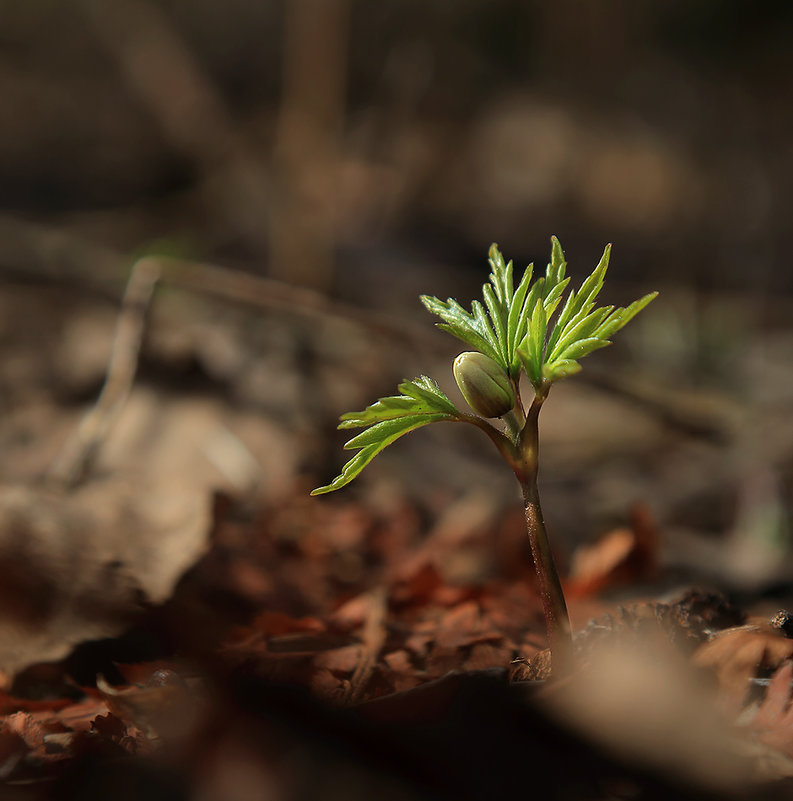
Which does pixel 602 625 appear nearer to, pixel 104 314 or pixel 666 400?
pixel 666 400

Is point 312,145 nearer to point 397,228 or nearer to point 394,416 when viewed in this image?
point 397,228

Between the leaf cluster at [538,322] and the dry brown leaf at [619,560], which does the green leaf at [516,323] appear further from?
the dry brown leaf at [619,560]

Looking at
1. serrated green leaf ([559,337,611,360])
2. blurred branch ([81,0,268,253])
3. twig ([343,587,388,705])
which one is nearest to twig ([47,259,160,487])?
twig ([343,587,388,705])

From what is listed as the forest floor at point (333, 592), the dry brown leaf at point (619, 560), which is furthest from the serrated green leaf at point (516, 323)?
the dry brown leaf at point (619, 560)

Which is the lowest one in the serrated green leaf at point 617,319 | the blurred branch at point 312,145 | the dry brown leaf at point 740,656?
the dry brown leaf at point 740,656

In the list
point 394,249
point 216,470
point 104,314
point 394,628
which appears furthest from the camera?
point 394,249

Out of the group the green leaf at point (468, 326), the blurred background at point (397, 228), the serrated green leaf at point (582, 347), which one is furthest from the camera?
the blurred background at point (397, 228)

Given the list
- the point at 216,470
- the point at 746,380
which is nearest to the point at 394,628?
the point at 216,470
